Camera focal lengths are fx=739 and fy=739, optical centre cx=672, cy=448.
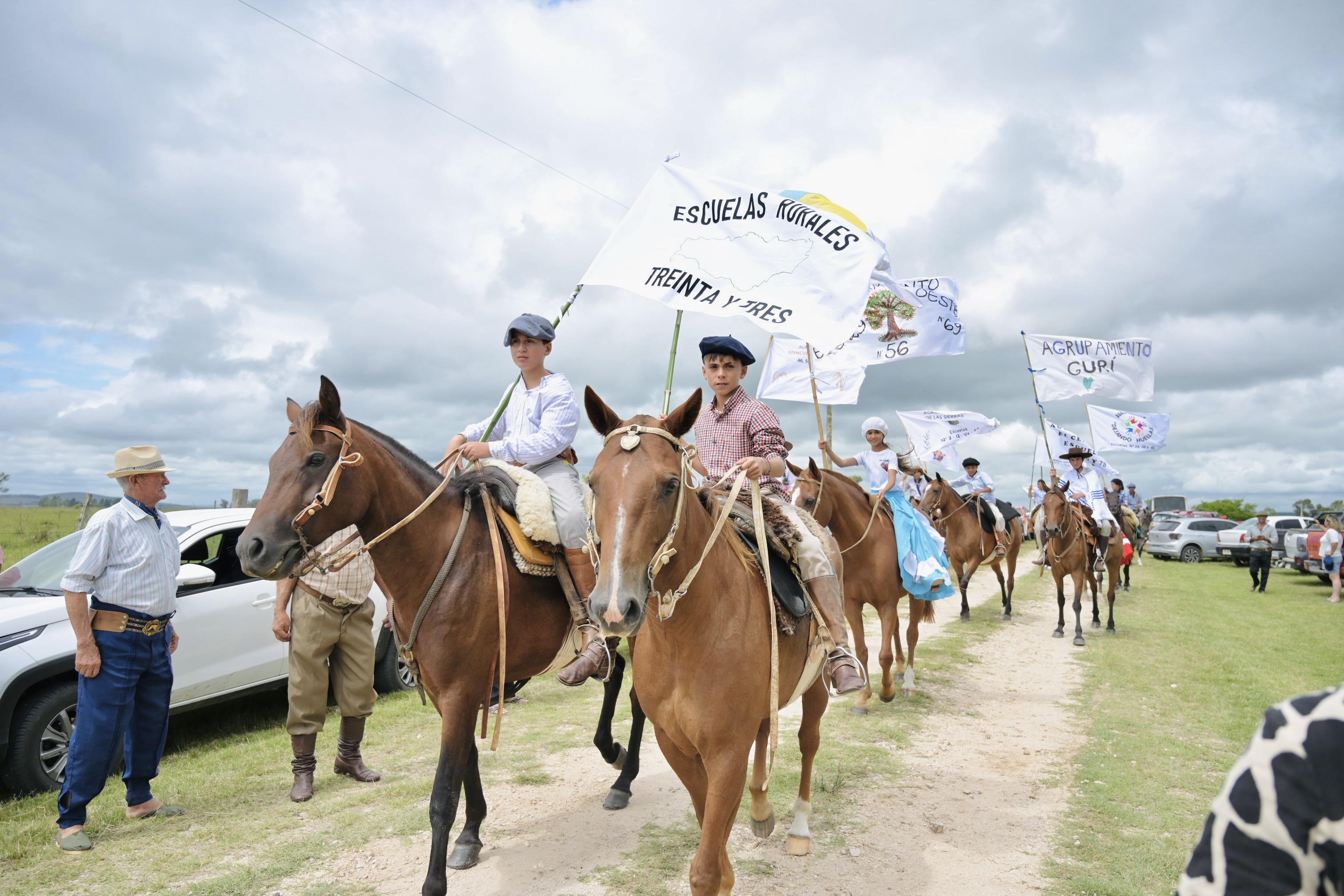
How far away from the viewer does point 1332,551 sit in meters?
18.5

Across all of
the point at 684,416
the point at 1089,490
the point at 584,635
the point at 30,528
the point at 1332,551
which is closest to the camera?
the point at 684,416

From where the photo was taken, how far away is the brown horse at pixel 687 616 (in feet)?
8.34

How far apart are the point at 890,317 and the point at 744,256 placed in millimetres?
4167

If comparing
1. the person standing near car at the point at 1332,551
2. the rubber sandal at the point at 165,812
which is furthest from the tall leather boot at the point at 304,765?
the person standing near car at the point at 1332,551

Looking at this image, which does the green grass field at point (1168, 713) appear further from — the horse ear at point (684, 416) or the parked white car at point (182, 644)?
the parked white car at point (182, 644)

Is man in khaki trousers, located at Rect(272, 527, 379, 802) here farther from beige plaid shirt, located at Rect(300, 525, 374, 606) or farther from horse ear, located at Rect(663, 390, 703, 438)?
horse ear, located at Rect(663, 390, 703, 438)

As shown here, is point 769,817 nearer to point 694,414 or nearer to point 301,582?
point 694,414

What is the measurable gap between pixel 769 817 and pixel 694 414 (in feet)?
8.11

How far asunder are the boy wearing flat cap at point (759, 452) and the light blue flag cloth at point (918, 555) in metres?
4.12

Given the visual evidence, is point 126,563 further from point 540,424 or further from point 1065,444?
point 1065,444

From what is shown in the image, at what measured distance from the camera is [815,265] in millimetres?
5207

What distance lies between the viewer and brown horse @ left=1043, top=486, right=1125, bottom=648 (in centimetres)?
1264

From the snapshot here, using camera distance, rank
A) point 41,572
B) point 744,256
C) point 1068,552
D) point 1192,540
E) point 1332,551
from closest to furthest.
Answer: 1. point 744,256
2. point 41,572
3. point 1068,552
4. point 1332,551
5. point 1192,540

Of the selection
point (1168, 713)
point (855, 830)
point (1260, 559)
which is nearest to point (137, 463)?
point (855, 830)
